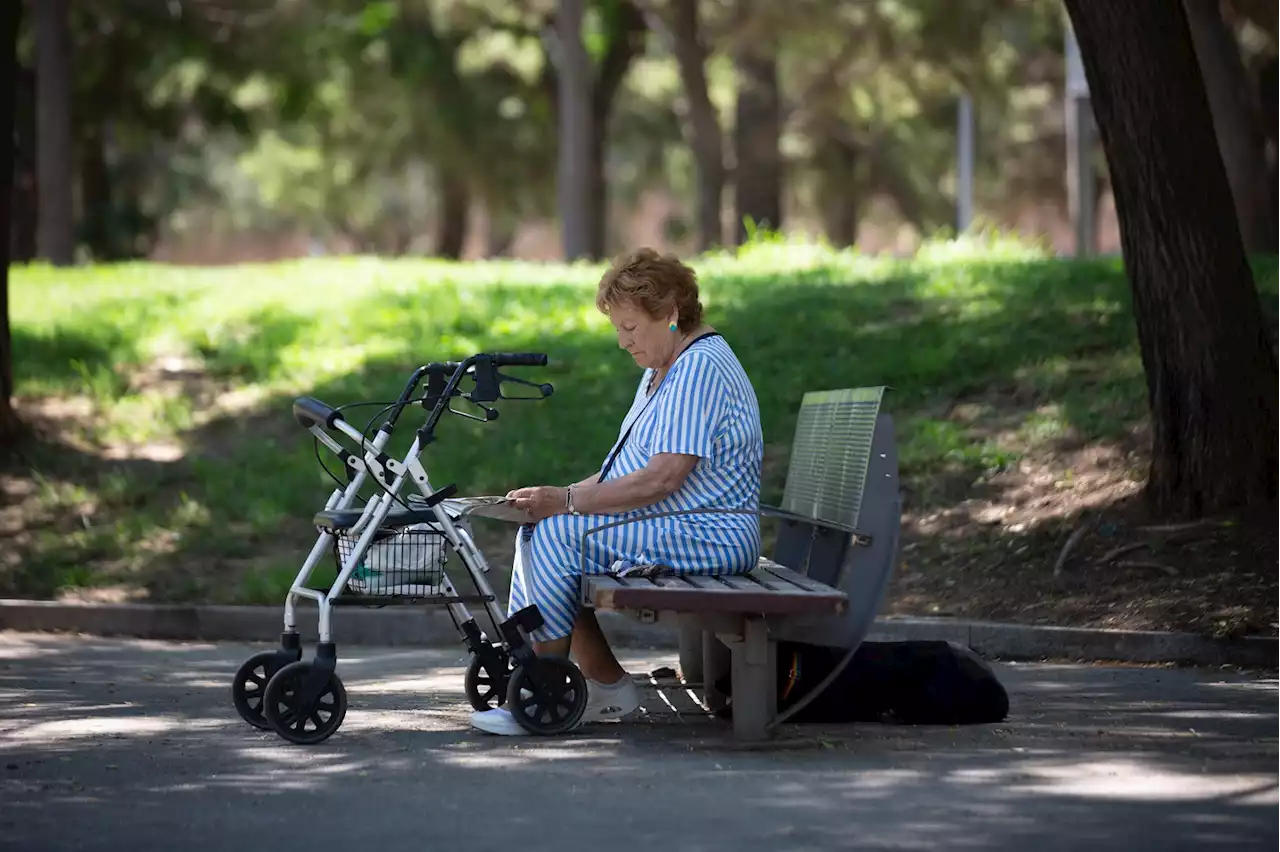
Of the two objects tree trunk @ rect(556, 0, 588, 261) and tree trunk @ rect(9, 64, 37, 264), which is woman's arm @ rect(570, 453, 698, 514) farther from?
tree trunk @ rect(9, 64, 37, 264)

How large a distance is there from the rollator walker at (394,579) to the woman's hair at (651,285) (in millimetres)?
405

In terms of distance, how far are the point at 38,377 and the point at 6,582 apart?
5.10m

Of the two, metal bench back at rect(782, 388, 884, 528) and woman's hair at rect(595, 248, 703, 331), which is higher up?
woman's hair at rect(595, 248, 703, 331)

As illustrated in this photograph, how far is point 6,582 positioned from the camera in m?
11.6

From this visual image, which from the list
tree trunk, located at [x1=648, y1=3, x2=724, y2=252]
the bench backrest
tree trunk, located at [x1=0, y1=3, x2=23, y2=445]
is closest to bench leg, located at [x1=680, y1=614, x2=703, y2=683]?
the bench backrest

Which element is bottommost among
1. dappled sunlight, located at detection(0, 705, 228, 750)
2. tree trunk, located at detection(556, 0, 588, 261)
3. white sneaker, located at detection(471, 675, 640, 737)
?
dappled sunlight, located at detection(0, 705, 228, 750)

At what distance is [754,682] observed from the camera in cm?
670

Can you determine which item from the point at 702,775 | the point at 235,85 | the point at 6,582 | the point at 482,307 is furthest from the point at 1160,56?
the point at 235,85

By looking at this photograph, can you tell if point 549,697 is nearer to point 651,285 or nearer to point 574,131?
point 651,285

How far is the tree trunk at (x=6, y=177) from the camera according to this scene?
13922mm

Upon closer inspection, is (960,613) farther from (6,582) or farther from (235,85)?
(235,85)

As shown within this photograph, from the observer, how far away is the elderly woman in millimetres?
6922

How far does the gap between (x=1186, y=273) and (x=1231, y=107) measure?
31.2 feet

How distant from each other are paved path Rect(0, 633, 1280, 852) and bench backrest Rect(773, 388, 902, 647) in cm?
50
